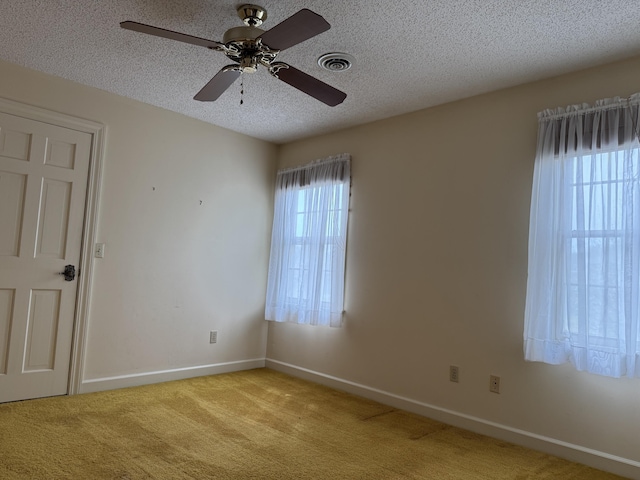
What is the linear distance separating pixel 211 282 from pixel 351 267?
1.38 meters

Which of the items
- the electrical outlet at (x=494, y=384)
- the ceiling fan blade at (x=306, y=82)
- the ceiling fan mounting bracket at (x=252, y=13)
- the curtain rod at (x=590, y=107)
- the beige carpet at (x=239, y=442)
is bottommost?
the beige carpet at (x=239, y=442)

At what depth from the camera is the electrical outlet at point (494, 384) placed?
3047 millimetres

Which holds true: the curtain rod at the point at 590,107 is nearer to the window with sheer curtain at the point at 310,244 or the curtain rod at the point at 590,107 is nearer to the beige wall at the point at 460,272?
the beige wall at the point at 460,272

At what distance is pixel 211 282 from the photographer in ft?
14.3

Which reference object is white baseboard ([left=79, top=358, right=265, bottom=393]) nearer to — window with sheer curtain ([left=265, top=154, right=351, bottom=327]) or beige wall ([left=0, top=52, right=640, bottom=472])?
beige wall ([left=0, top=52, right=640, bottom=472])

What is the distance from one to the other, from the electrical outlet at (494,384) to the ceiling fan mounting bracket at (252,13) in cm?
267

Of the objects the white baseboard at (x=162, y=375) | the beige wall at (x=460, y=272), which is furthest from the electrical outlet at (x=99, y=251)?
the beige wall at (x=460, y=272)

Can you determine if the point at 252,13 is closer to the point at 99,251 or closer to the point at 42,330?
the point at 99,251

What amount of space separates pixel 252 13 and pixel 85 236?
223cm

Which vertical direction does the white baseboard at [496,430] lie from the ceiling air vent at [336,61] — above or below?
below

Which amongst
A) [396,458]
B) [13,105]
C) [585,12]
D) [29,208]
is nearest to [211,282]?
[29,208]

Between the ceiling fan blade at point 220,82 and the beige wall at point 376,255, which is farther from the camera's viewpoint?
the beige wall at point 376,255

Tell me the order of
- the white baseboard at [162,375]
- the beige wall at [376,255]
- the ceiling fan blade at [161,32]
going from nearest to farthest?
1. the ceiling fan blade at [161,32]
2. the beige wall at [376,255]
3. the white baseboard at [162,375]

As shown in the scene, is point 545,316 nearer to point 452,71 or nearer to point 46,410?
point 452,71
